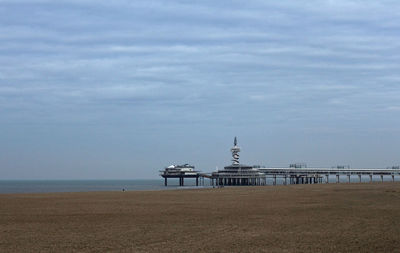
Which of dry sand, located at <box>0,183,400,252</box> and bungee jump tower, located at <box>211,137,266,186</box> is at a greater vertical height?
bungee jump tower, located at <box>211,137,266,186</box>

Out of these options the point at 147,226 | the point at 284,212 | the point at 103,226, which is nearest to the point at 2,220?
the point at 103,226

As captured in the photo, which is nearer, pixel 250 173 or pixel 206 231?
pixel 206 231

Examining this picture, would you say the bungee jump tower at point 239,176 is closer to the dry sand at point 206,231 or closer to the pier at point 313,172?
the pier at point 313,172

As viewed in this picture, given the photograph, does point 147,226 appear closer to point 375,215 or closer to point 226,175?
point 375,215

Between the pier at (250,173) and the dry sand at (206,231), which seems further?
the pier at (250,173)

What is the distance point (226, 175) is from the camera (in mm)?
131750

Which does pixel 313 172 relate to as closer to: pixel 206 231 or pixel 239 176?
pixel 239 176

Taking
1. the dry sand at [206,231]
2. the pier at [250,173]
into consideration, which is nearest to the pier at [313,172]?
the pier at [250,173]

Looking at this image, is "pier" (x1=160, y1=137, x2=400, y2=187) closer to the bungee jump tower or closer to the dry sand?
the bungee jump tower

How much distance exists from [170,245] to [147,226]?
6288 mm

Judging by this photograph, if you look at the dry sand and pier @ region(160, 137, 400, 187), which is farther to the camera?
pier @ region(160, 137, 400, 187)

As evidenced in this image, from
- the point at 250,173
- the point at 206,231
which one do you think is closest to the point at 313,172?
the point at 250,173

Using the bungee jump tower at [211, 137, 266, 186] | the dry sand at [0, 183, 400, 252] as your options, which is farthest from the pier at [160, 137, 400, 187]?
the dry sand at [0, 183, 400, 252]

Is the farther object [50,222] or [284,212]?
[284,212]
